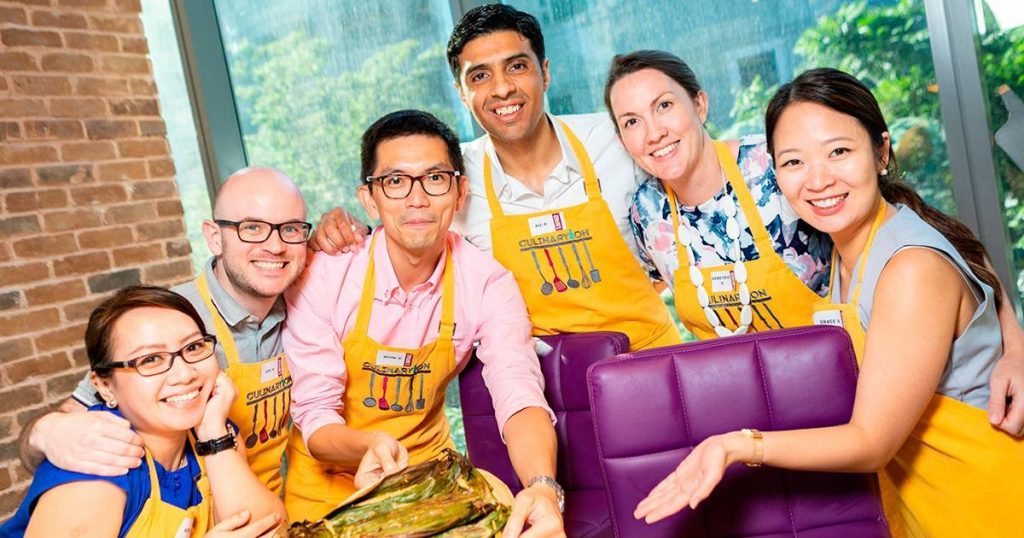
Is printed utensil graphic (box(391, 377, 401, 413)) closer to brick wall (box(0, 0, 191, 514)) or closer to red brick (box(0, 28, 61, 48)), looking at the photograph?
brick wall (box(0, 0, 191, 514))

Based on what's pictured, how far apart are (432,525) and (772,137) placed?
1.12m

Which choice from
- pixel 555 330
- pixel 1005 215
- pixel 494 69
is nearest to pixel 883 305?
pixel 555 330

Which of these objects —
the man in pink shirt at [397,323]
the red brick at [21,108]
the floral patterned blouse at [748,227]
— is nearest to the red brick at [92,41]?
the red brick at [21,108]

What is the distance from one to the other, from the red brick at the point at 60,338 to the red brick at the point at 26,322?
0.11 feet

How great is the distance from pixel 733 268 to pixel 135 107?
254 cm

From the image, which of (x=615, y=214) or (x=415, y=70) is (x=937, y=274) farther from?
(x=415, y=70)

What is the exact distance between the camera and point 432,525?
4.63 ft

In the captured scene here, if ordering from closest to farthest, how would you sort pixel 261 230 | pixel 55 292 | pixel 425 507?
pixel 425 507
pixel 261 230
pixel 55 292

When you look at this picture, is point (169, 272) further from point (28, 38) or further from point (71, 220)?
point (28, 38)

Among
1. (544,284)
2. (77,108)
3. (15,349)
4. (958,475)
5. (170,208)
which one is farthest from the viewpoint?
(170,208)

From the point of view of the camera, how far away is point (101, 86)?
344 centimetres

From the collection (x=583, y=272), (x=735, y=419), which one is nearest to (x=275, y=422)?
(x=583, y=272)

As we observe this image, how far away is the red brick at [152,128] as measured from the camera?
3549mm

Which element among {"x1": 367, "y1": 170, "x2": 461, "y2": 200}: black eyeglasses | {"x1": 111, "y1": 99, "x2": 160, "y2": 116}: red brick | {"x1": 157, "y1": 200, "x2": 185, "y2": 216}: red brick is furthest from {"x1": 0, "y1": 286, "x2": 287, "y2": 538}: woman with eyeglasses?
{"x1": 111, "y1": 99, "x2": 160, "y2": 116}: red brick
